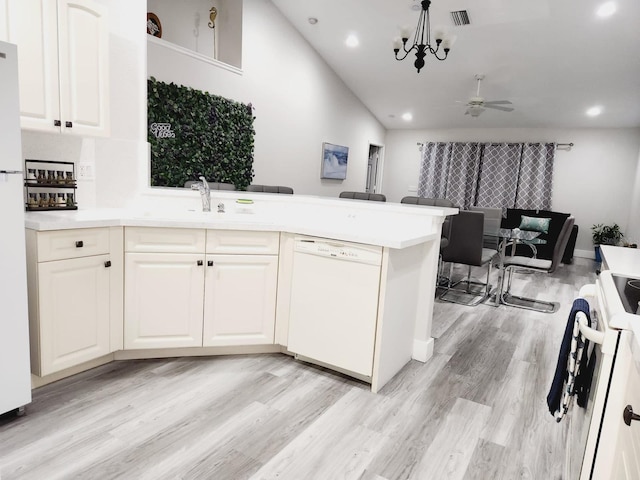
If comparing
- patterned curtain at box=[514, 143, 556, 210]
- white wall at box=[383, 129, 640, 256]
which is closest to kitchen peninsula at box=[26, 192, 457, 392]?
white wall at box=[383, 129, 640, 256]

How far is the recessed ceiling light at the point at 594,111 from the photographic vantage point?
22.5 feet

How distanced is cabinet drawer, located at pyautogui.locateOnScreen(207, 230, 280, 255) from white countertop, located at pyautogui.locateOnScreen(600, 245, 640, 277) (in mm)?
1650

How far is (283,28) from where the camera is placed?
6.12 metres

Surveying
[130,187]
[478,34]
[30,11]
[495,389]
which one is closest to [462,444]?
[495,389]

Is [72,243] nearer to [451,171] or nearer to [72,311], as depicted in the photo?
[72,311]

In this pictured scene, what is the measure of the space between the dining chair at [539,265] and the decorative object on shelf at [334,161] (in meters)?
4.04

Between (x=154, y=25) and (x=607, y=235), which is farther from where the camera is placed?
(x=607, y=235)

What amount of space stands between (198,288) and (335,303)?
81 centimetres

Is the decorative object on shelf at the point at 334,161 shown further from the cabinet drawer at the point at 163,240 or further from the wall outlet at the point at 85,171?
the cabinet drawer at the point at 163,240

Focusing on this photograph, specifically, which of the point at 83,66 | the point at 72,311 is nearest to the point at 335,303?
the point at 72,311

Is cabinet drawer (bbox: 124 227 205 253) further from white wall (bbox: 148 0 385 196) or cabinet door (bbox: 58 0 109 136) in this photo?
white wall (bbox: 148 0 385 196)

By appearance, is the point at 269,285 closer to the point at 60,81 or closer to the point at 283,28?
the point at 60,81

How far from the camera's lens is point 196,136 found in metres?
5.07

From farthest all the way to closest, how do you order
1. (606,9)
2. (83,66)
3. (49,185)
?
(606,9) < (49,185) < (83,66)
